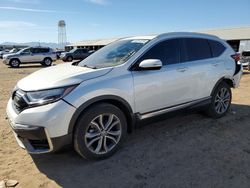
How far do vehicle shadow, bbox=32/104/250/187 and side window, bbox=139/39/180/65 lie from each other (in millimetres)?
1114

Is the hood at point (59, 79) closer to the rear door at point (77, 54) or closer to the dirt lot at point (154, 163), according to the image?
the dirt lot at point (154, 163)

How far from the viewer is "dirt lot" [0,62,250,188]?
3.22 meters

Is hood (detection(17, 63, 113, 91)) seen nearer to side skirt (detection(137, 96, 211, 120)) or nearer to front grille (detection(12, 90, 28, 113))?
front grille (detection(12, 90, 28, 113))

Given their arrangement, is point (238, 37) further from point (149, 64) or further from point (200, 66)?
point (149, 64)

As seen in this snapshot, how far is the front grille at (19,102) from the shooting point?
11.0ft

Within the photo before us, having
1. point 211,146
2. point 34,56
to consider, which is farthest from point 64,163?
point 34,56

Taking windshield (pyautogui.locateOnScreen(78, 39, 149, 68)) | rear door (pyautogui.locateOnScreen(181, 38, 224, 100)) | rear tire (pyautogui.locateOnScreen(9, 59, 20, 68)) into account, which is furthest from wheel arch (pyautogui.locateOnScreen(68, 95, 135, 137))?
rear tire (pyautogui.locateOnScreen(9, 59, 20, 68))

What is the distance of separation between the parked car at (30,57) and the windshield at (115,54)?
19.1 meters

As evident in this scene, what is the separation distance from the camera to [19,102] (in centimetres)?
342

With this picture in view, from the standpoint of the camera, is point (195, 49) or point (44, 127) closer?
point (44, 127)

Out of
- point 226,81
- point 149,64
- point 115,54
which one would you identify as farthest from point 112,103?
point 226,81

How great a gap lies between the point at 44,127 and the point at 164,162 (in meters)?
1.73

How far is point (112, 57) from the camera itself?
440 cm

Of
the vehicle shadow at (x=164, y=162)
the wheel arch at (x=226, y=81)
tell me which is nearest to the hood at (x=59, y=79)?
the vehicle shadow at (x=164, y=162)
